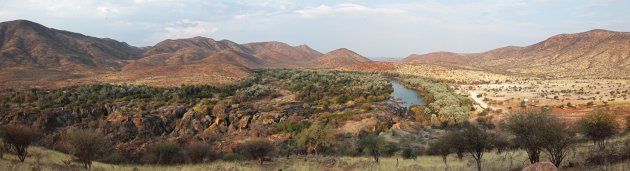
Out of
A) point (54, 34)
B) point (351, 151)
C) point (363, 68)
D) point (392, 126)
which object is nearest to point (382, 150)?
point (351, 151)

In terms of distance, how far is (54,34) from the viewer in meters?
142

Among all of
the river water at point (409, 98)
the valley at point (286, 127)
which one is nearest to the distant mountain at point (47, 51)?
the valley at point (286, 127)

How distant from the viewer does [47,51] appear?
11556cm

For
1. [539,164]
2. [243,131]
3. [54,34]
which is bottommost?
[243,131]

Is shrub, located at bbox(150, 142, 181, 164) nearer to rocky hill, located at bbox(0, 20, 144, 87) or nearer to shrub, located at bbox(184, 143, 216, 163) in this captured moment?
shrub, located at bbox(184, 143, 216, 163)

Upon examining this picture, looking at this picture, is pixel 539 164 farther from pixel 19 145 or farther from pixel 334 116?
pixel 334 116

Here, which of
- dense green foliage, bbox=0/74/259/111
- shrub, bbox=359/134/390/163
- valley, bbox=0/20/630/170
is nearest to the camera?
valley, bbox=0/20/630/170

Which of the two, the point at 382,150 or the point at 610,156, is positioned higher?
the point at 610,156

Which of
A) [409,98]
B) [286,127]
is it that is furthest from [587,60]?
[286,127]

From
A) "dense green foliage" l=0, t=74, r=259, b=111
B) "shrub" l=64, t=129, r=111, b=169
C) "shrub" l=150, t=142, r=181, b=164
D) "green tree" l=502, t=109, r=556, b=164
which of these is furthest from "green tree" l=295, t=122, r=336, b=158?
"dense green foliage" l=0, t=74, r=259, b=111

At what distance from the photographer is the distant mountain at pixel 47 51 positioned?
339 feet

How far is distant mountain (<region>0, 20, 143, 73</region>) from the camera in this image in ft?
339

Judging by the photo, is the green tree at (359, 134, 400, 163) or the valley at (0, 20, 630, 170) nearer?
the valley at (0, 20, 630, 170)

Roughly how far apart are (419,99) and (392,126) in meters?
29.6
